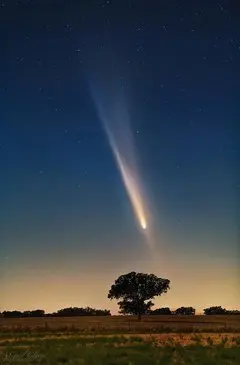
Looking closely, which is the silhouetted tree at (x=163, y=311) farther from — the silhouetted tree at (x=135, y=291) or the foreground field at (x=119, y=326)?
the foreground field at (x=119, y=326)

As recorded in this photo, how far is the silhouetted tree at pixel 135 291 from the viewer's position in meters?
144

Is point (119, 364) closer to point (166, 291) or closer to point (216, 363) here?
point (216, 363)

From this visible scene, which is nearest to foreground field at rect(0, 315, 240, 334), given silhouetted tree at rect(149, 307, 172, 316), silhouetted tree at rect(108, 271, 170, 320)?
silhouetted tree at rect(108, 271, 170, 320)

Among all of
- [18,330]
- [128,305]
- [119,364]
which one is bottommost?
[119,364]

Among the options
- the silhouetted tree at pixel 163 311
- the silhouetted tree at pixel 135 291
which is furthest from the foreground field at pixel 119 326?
the silhouetted tree at pixel 163 311

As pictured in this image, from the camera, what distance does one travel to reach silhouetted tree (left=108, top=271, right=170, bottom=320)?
5679 inches

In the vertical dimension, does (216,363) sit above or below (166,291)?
below

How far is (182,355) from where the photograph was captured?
110 feet

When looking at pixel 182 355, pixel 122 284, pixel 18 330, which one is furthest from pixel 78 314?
pixel 182 355

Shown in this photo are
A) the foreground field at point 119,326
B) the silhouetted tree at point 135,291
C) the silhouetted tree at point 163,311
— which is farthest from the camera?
the silhouetted tree at point 163,311

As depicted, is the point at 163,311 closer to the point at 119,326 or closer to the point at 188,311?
the point at 188,311

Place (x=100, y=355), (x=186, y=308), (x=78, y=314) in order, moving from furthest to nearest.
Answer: (x=186, y=308) < (x=78, y=314) < (x=100, y=355)

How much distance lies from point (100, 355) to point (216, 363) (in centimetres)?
653

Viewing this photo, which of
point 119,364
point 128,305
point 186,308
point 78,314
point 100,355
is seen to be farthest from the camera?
point 186,308
